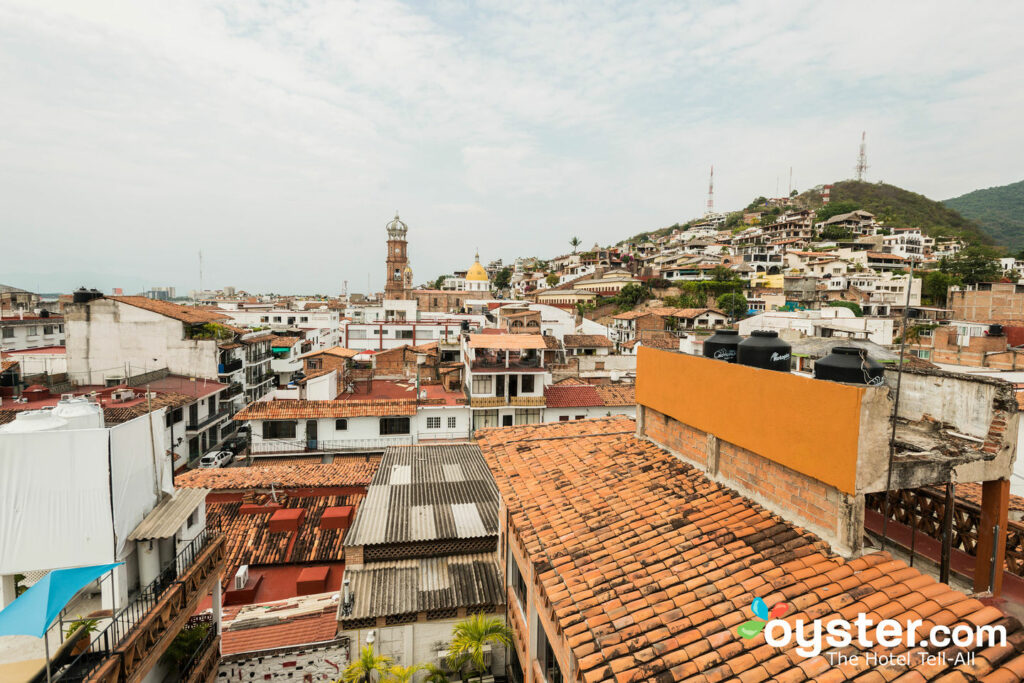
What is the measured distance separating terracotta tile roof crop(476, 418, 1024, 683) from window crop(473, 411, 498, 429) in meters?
20.6

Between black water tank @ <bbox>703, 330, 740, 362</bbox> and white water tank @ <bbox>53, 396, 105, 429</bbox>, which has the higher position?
black water tank @ <bbox>703, 330, 740, 362</bbox>

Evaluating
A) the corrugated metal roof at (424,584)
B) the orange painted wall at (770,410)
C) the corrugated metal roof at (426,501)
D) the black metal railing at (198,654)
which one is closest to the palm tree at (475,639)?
the corrugated metal roof at (424,584)

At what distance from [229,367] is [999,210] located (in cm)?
21290

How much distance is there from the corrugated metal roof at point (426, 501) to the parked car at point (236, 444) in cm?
1878

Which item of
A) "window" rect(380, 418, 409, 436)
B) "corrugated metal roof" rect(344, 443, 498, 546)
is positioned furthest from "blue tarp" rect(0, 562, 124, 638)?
"window" rect(380, 418, 409, 436)

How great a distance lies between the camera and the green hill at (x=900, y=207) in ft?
348

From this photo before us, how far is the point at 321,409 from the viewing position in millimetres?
26734

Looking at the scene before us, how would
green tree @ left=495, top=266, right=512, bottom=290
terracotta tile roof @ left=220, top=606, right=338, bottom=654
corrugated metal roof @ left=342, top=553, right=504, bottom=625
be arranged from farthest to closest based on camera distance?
green tree @ left=495, top=266, right=512, bottom=290
terracotta tile roof @ left=220, top=606, right=338, bottom=654
corrugated metal roof @ left=342, top=553, right=504, bottom=625

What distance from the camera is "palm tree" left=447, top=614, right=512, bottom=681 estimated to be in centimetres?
1005

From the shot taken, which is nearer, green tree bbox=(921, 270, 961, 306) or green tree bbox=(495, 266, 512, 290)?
green tree bbox=(921, 270, 961, 306)

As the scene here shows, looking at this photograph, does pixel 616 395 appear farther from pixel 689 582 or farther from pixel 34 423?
pixel 34 423

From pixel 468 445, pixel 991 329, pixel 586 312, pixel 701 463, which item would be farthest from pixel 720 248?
pixel 701 463

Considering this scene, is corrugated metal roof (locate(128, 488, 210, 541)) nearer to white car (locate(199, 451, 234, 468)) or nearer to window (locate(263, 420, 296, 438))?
window (locate(263, 420, 296, 438))

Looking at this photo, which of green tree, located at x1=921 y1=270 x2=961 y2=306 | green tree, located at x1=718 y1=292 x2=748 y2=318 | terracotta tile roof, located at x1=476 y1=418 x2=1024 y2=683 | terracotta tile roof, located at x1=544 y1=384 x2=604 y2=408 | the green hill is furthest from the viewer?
the green hill
